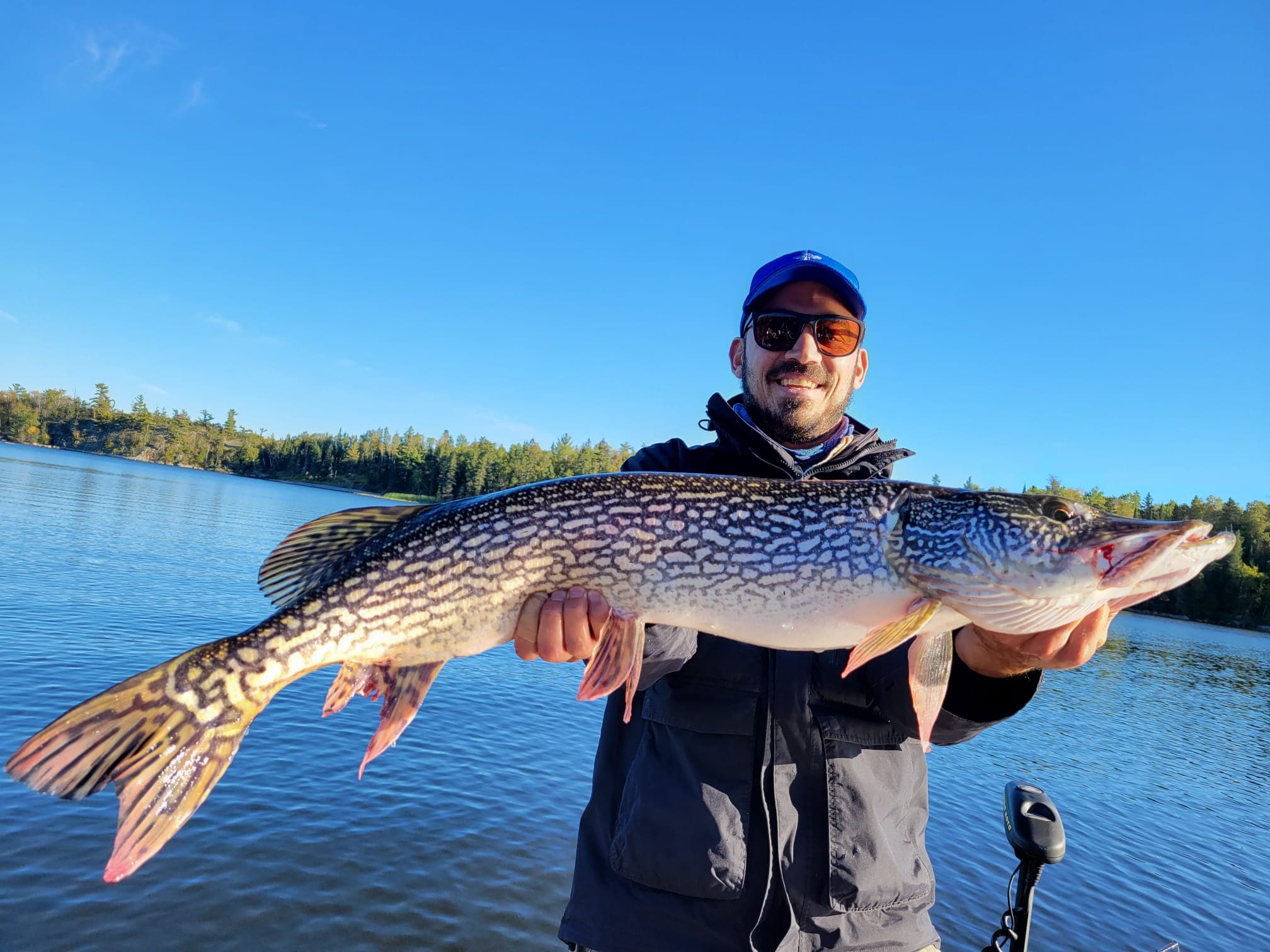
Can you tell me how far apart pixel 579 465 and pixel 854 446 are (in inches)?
3934

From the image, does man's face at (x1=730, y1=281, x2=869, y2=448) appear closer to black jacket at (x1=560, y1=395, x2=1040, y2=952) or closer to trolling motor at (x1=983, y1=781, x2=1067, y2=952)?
black jacket at (x1=560, y1=395, x2=1040, y2=952)

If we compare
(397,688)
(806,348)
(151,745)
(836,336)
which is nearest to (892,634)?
(806,348)

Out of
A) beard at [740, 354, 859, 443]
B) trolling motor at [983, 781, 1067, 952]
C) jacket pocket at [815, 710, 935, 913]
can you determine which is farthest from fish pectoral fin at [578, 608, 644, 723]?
trolling motor at [983, 781, 1067, 952]

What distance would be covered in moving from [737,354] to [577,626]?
2.15 metres

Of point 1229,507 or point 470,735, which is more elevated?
point 1229,507

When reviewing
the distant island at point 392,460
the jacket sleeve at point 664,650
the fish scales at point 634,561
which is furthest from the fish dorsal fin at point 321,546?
the distant island at point 392,460

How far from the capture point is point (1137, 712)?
19.9 metres

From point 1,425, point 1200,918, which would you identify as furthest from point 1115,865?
point 1,425

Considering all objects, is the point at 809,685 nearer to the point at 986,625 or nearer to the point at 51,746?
the point at 986,625

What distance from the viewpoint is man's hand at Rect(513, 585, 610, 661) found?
2.93 m

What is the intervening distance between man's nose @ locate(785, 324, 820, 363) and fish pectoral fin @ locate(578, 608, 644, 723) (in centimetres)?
168

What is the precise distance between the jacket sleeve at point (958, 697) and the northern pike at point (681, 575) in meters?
0.12

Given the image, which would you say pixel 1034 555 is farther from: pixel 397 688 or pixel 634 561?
pixel 397 688

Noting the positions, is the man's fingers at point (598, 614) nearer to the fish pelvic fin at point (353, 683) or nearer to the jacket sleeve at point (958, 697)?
the fish pelvic fin at point (353, 683)
